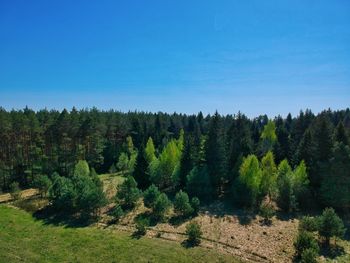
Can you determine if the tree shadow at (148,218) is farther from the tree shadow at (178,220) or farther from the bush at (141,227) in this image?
the tree shadow at (178,220)

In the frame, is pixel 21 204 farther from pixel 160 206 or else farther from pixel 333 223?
pixel 333 223

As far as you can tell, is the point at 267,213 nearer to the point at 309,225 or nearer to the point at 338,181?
the point at 309,225

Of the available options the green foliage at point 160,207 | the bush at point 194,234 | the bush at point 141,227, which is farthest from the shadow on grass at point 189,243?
the green foliage at point 160,207

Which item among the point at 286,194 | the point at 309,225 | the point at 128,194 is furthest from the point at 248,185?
the point at 128,194

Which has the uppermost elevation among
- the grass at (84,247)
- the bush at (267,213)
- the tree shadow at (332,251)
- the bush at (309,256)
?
the bush at (267,213)

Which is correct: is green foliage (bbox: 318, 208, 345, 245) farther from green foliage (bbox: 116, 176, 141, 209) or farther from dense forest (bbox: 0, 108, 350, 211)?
green foliage (bbox: 116, 176, 141, 209)

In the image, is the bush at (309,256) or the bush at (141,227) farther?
the bush at (141,227)

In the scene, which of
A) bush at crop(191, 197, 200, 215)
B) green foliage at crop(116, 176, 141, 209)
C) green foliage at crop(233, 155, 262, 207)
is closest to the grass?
green foliage at crop(116, 176, 141, 209)
